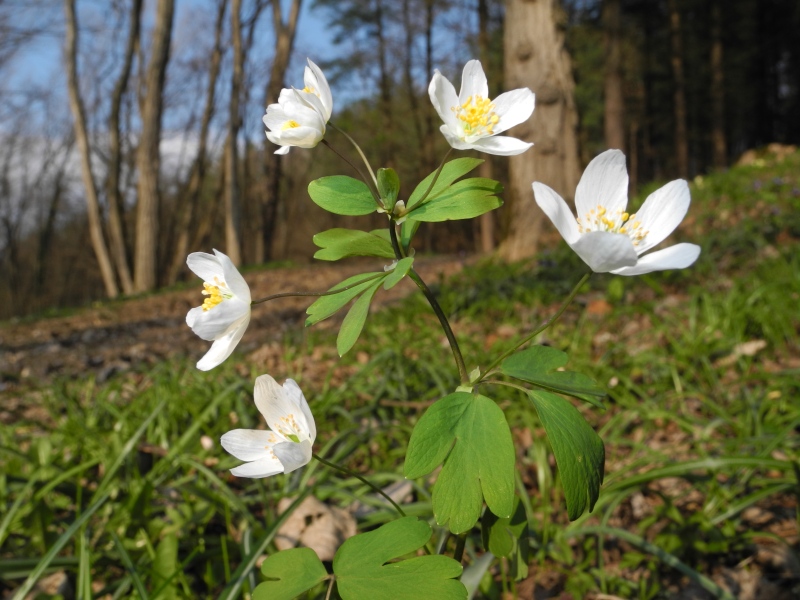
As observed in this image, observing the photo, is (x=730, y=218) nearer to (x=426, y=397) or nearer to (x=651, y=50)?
(x=426, y=397)

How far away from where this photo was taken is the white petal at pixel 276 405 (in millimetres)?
782

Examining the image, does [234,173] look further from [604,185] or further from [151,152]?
[604,185]

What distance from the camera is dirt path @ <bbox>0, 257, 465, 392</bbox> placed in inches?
170

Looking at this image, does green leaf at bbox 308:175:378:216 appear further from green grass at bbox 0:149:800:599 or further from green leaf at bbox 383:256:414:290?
green grass at bbox 0:149:800:599

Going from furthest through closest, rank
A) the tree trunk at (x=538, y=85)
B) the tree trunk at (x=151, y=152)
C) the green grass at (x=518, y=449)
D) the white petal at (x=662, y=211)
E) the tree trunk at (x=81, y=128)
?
the tree trunk at (x=81, y=128)
the tree trunk at (x=151, y=152)
the tree trunk at (x=538, y=85)
the green grass at (x=518, y=449)
the white petal at (x=662, y=211)

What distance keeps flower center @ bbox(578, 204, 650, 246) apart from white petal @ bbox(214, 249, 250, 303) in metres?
0.44

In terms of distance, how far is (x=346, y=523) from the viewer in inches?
63.1

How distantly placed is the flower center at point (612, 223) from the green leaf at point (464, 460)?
0.28 meters

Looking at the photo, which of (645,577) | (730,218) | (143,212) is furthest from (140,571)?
(143,212)

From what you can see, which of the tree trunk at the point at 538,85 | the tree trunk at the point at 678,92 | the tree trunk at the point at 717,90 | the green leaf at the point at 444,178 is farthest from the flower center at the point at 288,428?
the tree trunk at the point at 717,90

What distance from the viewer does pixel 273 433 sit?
828mm

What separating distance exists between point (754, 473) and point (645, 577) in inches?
19.3

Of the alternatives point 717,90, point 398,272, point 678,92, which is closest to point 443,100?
point 398,272

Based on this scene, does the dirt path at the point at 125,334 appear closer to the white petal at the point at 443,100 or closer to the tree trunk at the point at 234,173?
the white petal at the point at 443,100
